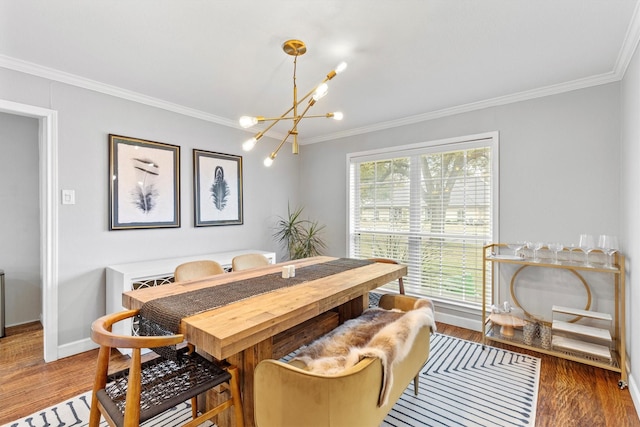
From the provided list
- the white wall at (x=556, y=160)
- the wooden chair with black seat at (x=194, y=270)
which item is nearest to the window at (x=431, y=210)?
the white wall at (x=556, y=160)

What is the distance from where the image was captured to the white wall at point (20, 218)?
10.9ft

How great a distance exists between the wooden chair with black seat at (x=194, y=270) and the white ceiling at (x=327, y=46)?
1.56 metres

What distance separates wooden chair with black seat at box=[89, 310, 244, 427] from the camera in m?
1.19

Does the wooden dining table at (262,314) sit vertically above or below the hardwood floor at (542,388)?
above

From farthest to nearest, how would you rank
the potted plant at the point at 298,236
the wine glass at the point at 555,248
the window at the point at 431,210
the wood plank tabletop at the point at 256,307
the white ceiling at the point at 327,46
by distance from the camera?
1. the potted plant at the point at 298,236
2. the window at the point at 431,210
3. the wine glass at the point at 555,248
4. the white ceiling at the point at 327,46
5. the wood plank tabletop at the point at 256,307

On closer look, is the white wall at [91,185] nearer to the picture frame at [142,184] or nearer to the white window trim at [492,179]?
the picture frame at [142,184]

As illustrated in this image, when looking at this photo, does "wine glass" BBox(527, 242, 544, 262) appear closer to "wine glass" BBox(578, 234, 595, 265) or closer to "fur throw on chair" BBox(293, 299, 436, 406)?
"wine glass" BBox(578, 234, 595, 265)

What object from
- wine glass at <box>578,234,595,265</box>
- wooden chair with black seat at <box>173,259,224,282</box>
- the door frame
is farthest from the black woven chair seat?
wine glass at <box>578,234,595,265</box>

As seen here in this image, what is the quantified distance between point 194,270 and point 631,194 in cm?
323

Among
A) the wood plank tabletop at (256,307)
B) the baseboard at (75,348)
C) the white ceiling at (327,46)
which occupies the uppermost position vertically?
the white ceiling at (327,46)

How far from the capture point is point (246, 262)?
9.28 ft

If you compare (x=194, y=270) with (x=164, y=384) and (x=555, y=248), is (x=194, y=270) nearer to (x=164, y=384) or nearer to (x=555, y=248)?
(x=164, y=384)

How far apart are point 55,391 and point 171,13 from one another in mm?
2636

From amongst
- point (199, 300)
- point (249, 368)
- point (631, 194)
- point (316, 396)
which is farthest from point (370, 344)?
point (631, 194)
